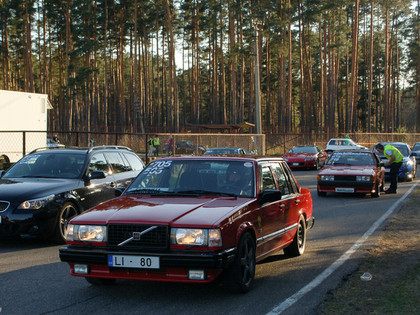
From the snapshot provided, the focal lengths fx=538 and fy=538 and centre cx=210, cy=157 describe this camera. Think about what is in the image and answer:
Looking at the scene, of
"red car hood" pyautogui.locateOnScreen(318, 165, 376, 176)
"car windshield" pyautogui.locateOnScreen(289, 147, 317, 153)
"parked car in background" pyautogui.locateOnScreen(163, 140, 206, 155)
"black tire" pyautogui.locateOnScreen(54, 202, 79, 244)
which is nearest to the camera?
"black tire" pyautogui.locateOnScreen(54, 202, 79, 244)

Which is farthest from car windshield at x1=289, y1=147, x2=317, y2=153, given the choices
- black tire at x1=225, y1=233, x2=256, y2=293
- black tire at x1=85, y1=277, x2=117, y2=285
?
black tire at x1=85, y1=277, x2=117, y2=285

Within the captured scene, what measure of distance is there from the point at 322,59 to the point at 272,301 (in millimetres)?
54028

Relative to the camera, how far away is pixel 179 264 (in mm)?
5184

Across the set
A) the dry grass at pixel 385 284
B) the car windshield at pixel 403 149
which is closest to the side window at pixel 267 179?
the dry grass at pixel 385 284

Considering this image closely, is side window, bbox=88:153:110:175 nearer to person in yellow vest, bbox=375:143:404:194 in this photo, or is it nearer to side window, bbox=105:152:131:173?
side window, bbox=105:152:131:173

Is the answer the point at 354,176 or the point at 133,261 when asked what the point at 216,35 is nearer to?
the point at 354,176

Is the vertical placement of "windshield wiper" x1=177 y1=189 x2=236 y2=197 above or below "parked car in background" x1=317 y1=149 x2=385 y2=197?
above

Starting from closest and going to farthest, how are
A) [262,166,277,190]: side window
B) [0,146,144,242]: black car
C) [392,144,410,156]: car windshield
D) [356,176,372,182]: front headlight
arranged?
[262,166,277,190]: side window < [0,146,144,242]: black car < [356,176,372,182]: front headlight < [392,144,410,156]: car windshield

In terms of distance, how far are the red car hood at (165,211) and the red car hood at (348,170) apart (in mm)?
10837

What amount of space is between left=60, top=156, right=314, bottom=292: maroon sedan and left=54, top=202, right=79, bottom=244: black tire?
2.62 metres

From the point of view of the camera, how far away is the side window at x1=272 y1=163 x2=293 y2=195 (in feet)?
24.4

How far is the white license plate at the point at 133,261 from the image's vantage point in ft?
17.2

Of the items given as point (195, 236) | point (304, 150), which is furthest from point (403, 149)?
point (195, 236)

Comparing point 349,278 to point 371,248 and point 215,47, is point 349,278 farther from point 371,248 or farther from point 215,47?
point 215,47
